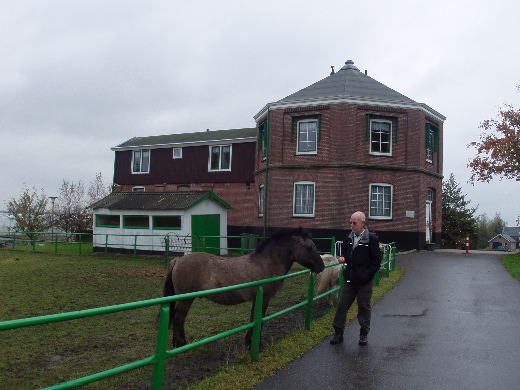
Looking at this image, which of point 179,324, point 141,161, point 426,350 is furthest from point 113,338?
point 141,161

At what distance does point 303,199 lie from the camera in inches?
1087

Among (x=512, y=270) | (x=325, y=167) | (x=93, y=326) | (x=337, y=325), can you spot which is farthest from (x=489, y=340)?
(x=325, y=167)

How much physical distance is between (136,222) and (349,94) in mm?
13837

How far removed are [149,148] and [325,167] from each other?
1614 centimetres

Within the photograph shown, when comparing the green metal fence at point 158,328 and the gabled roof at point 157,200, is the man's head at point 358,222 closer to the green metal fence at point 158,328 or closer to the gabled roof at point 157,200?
the green metal fence at point 158,328

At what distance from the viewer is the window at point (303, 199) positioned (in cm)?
2739

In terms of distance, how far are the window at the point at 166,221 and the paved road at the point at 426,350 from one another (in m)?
16.9

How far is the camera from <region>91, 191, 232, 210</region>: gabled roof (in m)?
27.8

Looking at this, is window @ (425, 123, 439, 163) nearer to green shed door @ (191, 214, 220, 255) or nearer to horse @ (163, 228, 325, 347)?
green shed door @ (191, 214, 220, 255)

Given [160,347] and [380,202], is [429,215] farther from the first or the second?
[160,347]

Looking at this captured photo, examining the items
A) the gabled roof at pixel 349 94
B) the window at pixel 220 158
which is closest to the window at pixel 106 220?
the window at pixel 220 158

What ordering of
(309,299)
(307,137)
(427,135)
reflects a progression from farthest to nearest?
1. (427,135)
2. (307,137)
3. (309,299)

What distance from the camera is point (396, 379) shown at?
229 inches

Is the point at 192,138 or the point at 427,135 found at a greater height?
the point at 192,138
